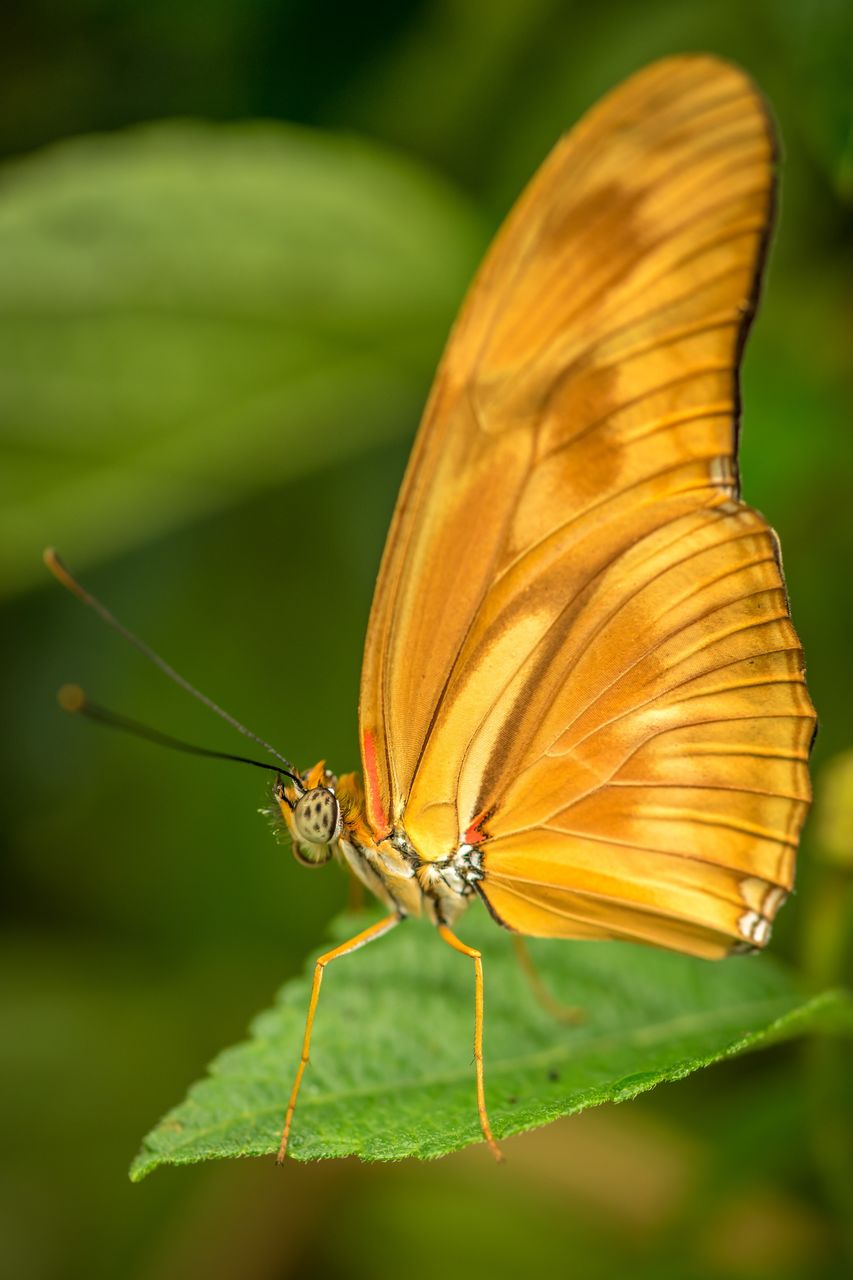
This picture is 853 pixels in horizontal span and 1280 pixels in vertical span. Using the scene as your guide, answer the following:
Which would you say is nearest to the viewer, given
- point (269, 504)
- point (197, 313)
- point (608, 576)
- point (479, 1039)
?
point (479, 1039)

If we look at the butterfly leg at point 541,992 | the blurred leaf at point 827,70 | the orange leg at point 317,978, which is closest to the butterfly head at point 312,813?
the orange leg at point 317,978

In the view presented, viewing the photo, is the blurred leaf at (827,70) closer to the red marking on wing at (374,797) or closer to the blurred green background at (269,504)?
the blurred green background at (269,504)

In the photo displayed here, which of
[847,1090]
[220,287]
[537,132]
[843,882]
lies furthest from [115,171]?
[847,1090]

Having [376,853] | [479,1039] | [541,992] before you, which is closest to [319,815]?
[376,853]

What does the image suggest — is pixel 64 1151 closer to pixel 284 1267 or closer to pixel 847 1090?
pixel 284 1267

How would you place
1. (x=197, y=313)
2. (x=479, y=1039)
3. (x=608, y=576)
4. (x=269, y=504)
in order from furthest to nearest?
1. (x=269, y=504)
2. (x=197, y=313)
3. (x=608, y=576)
4. (x=479, y=1039)

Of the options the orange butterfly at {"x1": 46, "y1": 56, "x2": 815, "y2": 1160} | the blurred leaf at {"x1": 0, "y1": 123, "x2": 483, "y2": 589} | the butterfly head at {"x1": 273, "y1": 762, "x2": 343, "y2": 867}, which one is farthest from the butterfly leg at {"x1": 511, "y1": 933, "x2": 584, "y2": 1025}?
the blurred leaf at {"x1": 0, "y1": 123, "x2": 483, "y2": 589}

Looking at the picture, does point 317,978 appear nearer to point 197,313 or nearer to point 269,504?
point 197,313

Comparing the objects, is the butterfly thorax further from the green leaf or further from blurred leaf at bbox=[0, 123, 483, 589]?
blurred leaf at bbox=[0, 123, 483, 589]
